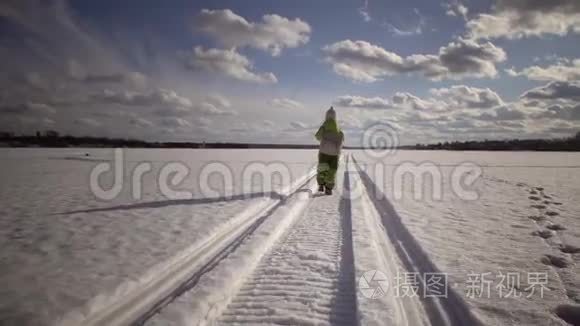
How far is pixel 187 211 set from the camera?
574cm

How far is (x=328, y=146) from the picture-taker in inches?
331

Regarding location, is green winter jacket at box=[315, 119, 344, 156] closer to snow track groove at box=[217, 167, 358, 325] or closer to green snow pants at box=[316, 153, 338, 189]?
green snow pants at box=[316, 153, 338, 189]

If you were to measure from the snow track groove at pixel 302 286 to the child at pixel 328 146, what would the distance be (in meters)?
4.02

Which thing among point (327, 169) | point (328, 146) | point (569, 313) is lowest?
point (569, 313)

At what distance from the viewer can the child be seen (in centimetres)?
831

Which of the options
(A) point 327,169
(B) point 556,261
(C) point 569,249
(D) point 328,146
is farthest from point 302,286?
(D) point 328,146

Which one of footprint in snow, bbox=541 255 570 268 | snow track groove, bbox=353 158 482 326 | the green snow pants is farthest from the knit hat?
footprint in snow, bbox=541 255 570 268

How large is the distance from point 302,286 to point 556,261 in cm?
294

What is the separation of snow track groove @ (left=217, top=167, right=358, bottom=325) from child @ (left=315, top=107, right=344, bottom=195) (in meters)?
4.02

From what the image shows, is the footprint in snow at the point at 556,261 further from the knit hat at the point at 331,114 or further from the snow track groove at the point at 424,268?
the knit hat at the point at 331,114

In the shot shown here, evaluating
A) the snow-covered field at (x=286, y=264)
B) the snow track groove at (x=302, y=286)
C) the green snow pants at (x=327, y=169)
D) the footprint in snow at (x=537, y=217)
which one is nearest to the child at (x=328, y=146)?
the green snow pants at (x=327, y=169)

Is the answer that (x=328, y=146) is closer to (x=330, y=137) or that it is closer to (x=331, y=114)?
(x=330, y=137)

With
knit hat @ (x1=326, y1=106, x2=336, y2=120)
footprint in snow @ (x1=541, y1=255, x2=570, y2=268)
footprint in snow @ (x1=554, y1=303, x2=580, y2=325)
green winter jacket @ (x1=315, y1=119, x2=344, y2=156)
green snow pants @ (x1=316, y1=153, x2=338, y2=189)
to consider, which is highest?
knit hat @ (x1=326, y1=106, x2=336, y2=120)

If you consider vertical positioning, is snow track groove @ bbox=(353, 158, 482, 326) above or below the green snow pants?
below
